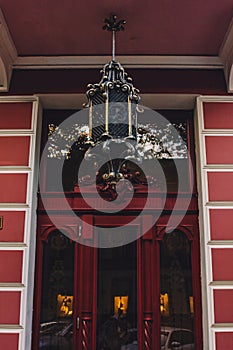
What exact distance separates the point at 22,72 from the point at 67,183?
100 centimetres

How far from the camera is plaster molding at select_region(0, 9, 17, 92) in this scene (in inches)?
134

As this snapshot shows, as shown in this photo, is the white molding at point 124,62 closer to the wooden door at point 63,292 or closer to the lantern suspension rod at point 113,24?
the lantern suspension rod at point 113,24

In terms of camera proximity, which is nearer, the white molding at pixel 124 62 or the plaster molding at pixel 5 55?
the plaster molding at pixel 5 55

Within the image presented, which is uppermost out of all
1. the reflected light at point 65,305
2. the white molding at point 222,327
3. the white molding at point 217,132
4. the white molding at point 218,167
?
the white molding at point 217,132

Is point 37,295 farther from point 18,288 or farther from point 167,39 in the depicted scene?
point 167,39

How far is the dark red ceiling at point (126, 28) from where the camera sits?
3.15 metres

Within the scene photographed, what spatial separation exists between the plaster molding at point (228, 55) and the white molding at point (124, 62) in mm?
72

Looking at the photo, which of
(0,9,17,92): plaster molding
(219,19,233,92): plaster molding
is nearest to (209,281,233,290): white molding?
(219,19,233,92): plaster molding

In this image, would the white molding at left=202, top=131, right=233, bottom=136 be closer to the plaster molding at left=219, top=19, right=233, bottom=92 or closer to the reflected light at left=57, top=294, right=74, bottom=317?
the plaster molding at left=219, top=19, right=233, bottom=92

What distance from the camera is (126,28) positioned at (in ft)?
11.0

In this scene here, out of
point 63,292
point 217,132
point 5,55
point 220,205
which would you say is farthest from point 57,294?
point 5,55

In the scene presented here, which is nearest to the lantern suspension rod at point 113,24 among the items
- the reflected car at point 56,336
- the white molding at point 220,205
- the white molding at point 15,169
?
the white molding at point 15,169

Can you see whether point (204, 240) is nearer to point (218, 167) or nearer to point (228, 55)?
point (218, 167)

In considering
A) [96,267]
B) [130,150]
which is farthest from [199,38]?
[96,267]
